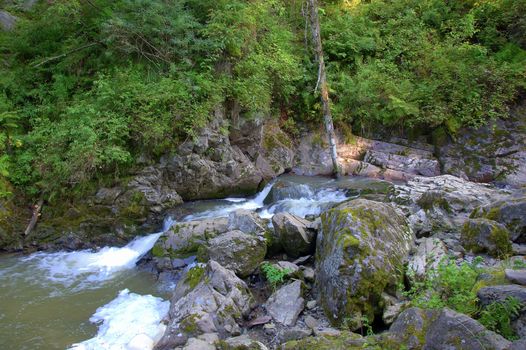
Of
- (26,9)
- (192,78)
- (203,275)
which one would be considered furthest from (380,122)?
(26,9)

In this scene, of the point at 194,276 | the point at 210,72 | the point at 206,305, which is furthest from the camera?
the point at 210,72

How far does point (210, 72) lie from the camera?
1218cm

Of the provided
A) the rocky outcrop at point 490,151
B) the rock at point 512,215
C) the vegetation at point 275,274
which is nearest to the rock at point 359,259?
the vegetation at point 275,274

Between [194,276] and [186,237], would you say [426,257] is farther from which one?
[186,237]

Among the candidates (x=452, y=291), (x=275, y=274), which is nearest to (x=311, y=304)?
(x=275, y=274)

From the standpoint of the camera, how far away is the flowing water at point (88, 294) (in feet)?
20.0

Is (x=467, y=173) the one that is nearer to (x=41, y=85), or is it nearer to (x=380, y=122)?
(x=380, y=122)

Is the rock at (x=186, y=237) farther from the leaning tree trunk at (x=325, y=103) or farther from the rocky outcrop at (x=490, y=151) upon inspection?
the rocky outcrop at (x=490, y=151)

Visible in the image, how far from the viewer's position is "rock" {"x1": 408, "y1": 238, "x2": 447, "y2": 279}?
5.55 meters

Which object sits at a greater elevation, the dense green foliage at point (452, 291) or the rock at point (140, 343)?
the dense green foliage at point (452, 291)

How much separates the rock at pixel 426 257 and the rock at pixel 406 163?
744cm

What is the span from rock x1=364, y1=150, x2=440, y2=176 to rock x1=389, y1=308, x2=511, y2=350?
34.2 feet

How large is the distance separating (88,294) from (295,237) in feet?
14.0

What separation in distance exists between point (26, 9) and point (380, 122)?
1514cm
